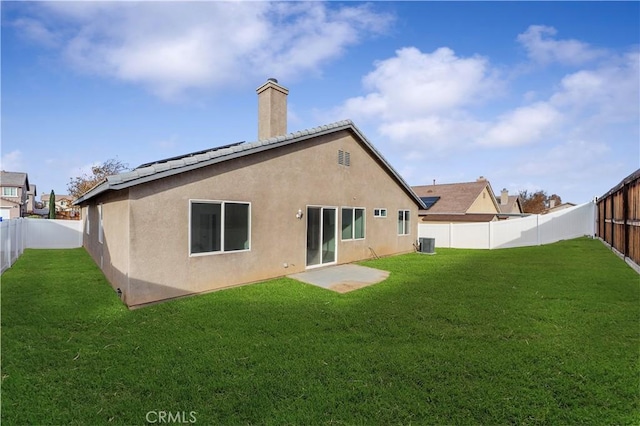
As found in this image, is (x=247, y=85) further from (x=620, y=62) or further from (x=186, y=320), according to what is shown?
(x=620, y=62)

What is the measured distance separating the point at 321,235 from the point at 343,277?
189cm

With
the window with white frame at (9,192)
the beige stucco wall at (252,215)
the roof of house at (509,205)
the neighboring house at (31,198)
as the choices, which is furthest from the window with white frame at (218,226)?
the neighboring house at (31,198)

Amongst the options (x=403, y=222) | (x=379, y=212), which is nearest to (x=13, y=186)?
(x=379, y=212)

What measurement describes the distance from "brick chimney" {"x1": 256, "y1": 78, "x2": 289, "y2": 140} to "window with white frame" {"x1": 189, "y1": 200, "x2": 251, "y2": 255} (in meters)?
3.84

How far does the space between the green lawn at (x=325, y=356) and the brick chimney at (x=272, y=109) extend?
5887 millimetres

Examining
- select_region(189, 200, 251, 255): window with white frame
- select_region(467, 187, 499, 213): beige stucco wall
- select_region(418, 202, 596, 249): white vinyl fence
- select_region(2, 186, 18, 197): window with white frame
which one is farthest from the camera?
select_region(2, 186, 18, 197): window with white frame

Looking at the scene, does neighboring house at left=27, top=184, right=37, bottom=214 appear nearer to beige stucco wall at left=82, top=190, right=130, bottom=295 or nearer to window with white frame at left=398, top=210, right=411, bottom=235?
beige stucco wall at left=82, top=190, right=130, bottom=295

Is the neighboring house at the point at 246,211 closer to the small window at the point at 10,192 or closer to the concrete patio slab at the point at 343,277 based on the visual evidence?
the concrete patio slab at the point at 343,277

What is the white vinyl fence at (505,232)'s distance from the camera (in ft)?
60.8

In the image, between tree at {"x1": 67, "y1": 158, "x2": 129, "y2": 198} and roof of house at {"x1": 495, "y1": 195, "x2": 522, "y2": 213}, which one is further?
roof of house at {"x1": 495, "y1": 195, "x2": 522, "y2": 213}

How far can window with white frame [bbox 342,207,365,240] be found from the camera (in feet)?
39.1

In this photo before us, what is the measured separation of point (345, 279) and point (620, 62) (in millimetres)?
13054

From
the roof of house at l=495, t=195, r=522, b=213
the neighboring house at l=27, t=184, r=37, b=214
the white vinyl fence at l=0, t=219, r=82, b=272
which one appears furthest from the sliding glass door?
the neighboring house at l=27, t=184, r=37, b=214

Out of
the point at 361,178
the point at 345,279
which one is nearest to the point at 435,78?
the point at 361,178
